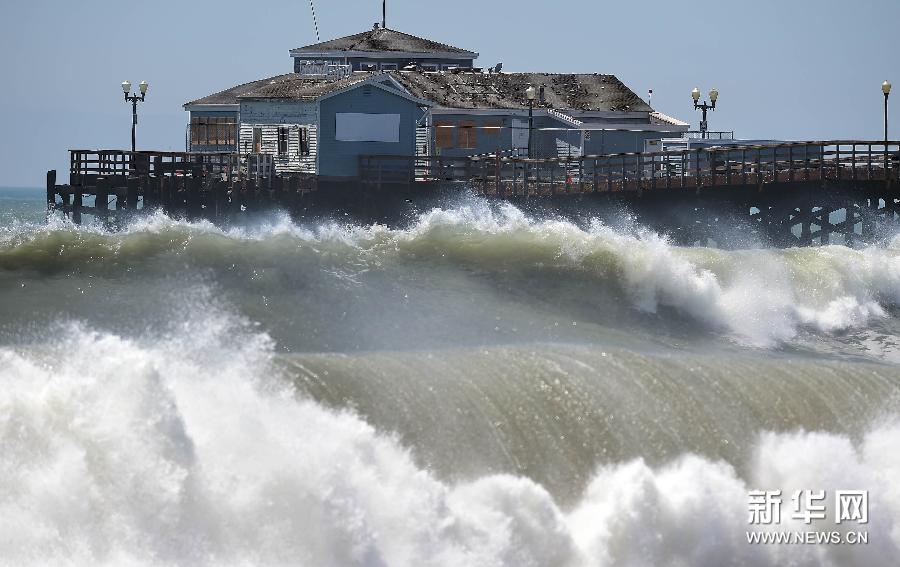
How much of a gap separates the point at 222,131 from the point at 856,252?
3685 cm

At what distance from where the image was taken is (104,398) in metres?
14.6

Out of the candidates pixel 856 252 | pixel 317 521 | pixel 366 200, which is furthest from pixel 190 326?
pixel 366 200

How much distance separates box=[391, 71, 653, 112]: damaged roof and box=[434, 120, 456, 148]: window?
0.64 metres

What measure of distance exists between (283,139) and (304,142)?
143 centimetres

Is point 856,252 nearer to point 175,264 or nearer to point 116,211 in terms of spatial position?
→ point 175,264

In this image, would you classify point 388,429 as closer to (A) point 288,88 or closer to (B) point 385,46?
(A) point 288,88

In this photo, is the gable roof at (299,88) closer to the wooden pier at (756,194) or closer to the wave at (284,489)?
the wooden pier at (756,194)

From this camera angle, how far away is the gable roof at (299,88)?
175 ft

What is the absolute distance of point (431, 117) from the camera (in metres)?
54.8

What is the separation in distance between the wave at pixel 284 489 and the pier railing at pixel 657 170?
26243mm

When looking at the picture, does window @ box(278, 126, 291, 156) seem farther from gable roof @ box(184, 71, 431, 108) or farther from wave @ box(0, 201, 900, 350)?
wave @ box(0, 201, 900, 350)

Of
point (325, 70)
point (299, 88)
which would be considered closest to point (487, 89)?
point (299, 88)

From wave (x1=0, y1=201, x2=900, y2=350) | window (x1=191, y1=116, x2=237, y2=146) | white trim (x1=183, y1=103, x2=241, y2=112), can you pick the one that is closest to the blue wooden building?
white trim (x1=183, y1=103, x2=241, y2=112)

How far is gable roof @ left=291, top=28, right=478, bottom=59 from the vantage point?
245 ft
